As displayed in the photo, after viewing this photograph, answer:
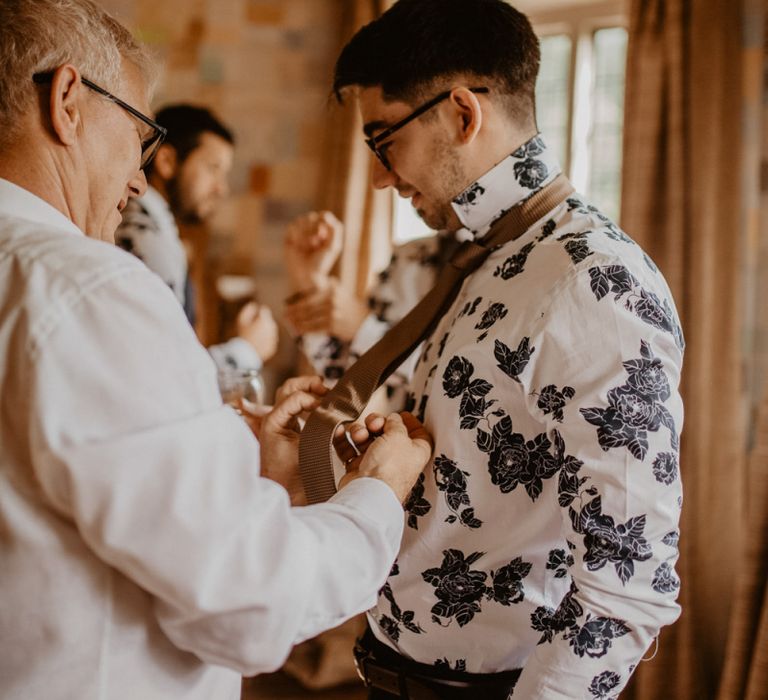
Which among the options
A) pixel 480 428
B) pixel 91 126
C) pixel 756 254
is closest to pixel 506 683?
pixel 480 428

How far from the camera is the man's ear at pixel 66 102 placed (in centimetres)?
84

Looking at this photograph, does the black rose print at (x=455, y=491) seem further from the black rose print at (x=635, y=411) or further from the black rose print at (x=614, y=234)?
the black rose print at (x=614, y=234)

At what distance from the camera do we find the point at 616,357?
3.27 ft

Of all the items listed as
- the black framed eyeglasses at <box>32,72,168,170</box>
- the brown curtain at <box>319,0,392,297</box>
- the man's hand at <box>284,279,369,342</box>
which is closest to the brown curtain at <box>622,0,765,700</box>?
the man's hand at <box>284,279,369,342</box>

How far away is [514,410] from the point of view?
111 centimetres

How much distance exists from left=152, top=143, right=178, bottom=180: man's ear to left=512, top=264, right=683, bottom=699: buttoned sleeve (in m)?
1.91

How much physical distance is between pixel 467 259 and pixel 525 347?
270 millimetres

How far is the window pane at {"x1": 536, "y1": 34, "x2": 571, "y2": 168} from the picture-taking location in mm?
3145

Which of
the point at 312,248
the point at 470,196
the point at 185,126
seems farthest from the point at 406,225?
the point at 470,196

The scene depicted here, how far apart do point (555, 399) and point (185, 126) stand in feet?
7.03

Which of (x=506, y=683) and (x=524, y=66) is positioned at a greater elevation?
(x=524, y=66)

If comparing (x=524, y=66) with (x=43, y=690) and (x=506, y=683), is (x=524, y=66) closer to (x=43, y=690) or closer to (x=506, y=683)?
(x=506, y=683)

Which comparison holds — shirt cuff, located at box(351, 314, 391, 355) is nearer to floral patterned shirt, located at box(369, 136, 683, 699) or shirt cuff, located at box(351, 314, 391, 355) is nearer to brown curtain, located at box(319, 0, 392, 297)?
floral patterned shirt, located at box(369, 136, 683, 699)

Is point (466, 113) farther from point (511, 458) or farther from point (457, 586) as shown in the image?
point (457, 586)
